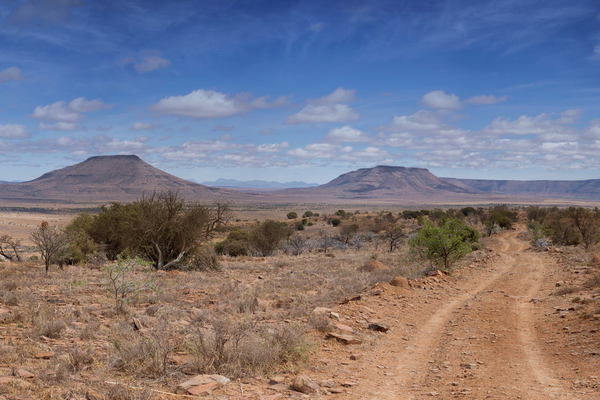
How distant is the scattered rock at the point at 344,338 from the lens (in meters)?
7.98

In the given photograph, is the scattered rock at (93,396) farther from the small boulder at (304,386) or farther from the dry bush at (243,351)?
the small boulder at (304,386)

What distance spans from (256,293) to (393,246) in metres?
25.1

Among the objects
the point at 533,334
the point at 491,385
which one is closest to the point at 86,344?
the point at 491,385

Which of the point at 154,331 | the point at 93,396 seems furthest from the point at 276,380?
the point at 154,331

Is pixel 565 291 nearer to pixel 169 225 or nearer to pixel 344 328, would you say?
pixel 344 328

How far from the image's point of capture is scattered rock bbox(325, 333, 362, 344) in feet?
26.2

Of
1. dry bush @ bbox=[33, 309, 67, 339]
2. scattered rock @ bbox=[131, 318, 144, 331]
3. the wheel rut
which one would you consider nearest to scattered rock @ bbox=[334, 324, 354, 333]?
the wheel rut

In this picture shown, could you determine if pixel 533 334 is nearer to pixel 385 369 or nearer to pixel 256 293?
pixel 385 369

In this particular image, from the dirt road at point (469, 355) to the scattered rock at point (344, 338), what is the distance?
43cm

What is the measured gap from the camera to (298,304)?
10859mm

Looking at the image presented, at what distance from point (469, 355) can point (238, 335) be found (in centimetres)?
449

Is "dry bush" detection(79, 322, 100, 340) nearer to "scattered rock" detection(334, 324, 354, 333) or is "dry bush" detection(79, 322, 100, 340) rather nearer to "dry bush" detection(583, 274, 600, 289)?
"scattered rock" detection(334, 324, 354, 333)

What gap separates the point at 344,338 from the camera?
802cm

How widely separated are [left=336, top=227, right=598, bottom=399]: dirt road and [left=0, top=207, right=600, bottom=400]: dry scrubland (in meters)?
0.06
